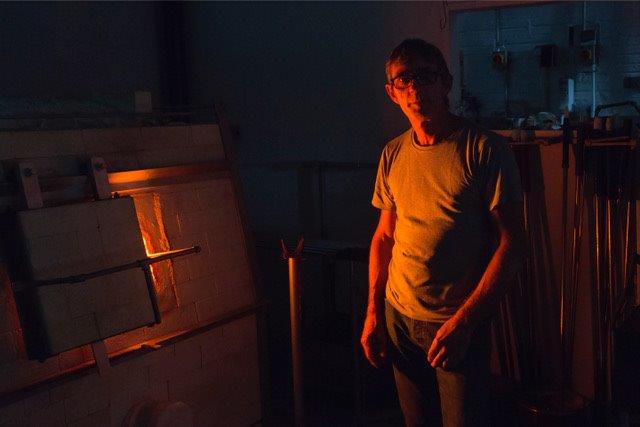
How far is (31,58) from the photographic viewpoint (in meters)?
4.65

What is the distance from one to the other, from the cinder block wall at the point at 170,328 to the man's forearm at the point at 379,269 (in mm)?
765

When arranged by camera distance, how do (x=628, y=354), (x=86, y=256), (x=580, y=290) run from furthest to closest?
(x=580, y=290)
(x=628, y=354)
(x=86, y=256)

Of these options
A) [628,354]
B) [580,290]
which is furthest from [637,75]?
[628,354]

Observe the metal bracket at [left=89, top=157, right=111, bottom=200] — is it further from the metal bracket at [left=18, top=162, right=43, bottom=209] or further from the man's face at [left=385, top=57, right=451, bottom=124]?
the man's face at [left=385, top=57, right=451, bottom=124]

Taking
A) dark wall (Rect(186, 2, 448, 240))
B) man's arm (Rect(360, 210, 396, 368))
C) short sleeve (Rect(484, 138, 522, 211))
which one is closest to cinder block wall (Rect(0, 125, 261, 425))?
man's arm (Rect(360, 210, 396, 368))

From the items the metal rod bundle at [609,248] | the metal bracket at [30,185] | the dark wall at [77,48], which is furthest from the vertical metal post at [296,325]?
the dark wall at [77,48]

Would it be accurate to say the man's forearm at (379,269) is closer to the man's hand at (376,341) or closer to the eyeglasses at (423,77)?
the man's hand at (376,341)

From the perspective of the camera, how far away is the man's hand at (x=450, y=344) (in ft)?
6.56

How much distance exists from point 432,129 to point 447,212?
0.26m

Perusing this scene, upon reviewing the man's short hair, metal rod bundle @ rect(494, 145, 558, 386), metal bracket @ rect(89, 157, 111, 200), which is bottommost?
metal rod bundle @ rect(494, 145, 558, 386)

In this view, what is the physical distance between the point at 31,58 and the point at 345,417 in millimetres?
3083

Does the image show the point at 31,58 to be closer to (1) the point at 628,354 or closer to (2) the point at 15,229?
(2) the point at 15,229

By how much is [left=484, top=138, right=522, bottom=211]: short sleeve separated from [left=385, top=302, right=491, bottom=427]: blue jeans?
A: 42 cm

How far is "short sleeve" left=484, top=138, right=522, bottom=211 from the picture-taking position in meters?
1.95
